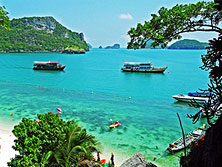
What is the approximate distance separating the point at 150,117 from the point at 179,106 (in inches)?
348

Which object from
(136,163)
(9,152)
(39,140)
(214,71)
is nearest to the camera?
(214,71)

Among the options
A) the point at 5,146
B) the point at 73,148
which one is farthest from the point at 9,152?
the point at 73,148

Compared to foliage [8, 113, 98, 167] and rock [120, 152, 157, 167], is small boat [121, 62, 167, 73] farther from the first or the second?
foliage [8, 113, 98, 167]

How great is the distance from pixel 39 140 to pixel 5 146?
10.6 m

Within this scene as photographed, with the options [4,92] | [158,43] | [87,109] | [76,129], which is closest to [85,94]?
[87,109]

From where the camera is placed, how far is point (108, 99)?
1545 inches

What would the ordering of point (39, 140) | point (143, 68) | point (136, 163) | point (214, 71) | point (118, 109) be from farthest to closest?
point (143, 68) < point (118, 109) < point (136, 163) < point (39, 140) < point (214, 71)

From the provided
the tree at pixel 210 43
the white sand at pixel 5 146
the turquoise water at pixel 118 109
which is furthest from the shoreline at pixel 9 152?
the tree at pixel 210 43

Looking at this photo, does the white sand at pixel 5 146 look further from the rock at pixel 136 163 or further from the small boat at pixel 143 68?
the small boat at pixel 143 68

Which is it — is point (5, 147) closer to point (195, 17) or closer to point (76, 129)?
point (76, 129)

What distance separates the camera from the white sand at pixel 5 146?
16025 millimetres

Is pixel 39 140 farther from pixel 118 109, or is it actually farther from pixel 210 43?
pixel 118 109

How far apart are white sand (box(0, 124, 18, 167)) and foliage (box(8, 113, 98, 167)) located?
6713 millimetres

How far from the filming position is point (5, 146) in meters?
18.5
